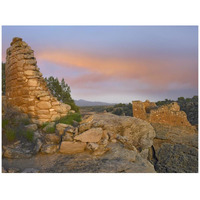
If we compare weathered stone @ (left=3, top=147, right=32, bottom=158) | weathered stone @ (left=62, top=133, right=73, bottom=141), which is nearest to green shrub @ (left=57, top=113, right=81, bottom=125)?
weathered stone @ (left=62, top=133, right=73, bottom=141)

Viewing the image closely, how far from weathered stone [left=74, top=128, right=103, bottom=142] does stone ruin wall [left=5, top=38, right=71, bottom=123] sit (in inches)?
66.7

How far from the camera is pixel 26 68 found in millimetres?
5453

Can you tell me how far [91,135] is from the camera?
4434mm

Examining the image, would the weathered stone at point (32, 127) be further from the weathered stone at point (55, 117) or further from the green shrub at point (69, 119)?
the green shrub at point (69, 119)

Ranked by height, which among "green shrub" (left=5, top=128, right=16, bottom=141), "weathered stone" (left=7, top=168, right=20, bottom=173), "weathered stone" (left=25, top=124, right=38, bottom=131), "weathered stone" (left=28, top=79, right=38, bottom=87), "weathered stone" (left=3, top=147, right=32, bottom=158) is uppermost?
"weathered stone" (left=28, top=79, right=38, bottom=87)

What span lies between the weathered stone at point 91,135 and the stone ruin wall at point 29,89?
169 cm

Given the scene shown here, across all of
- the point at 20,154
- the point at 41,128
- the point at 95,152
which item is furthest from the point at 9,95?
the point at 95,152

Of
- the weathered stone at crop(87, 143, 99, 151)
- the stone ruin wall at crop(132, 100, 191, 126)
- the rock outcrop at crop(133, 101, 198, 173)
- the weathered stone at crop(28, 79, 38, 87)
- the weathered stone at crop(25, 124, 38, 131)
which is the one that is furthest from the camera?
the stone ruin wall at crop(132, 100, 191, 126)

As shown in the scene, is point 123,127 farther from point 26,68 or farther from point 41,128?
point 26,68

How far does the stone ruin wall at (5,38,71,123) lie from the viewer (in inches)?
213

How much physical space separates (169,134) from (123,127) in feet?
26.0

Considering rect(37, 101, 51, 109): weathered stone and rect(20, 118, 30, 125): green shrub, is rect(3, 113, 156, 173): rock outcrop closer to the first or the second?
rect(20, 118, 30, 125): green shrub

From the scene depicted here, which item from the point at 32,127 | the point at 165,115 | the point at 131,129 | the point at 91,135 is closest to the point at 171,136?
the point at 165,115

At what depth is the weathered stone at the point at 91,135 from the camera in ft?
14.3
